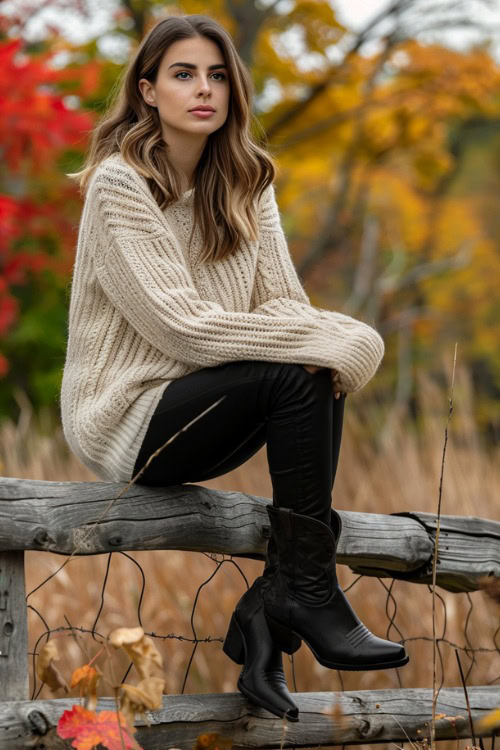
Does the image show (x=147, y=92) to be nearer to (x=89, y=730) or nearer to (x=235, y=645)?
(x=235, y=645)

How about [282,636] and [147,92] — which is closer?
[282,636]

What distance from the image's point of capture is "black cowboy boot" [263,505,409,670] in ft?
7.04

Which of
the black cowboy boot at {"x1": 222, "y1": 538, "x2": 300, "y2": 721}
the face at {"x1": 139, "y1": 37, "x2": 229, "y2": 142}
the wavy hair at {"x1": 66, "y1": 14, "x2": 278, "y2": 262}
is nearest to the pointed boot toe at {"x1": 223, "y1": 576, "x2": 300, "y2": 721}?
the black cowboy boot at {"x1": 222, "y1": 538, "x2": 300, "y2": 721}

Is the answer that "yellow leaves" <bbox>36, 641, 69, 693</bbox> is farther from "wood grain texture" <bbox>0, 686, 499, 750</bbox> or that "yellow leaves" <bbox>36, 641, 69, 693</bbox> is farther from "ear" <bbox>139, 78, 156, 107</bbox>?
"ear" <bbox>139, 78, 156, 107</bbox>

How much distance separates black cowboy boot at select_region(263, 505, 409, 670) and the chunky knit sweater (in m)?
0.33

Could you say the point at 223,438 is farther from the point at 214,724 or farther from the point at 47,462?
the point at 47,462

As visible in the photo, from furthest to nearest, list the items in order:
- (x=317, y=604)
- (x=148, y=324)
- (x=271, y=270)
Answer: (x=271, y=270) → (x=148, y=324) → (x=317, y=604)

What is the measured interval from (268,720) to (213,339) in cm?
89

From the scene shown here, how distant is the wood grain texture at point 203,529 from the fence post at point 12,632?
6 cm

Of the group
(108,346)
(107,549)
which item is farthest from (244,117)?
(107,549)

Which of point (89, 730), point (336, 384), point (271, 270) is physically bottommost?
point (89, 730)

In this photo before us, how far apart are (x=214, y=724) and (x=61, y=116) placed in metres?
4.36

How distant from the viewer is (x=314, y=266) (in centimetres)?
1030

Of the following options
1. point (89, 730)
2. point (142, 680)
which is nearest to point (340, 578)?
point (89, 730)
